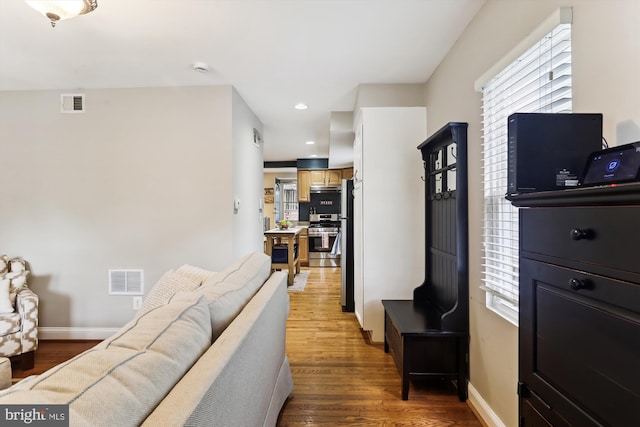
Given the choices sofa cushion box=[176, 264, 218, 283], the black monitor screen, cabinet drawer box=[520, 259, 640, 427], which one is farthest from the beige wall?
sofa cushion box=[176, 264, 218, 283]

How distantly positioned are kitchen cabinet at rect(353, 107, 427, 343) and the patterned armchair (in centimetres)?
278

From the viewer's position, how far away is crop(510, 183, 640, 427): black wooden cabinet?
0.57m

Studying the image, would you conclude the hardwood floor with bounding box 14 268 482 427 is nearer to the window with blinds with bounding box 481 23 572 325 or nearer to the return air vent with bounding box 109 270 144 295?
the return air vent with bounding box 109 270 144 295

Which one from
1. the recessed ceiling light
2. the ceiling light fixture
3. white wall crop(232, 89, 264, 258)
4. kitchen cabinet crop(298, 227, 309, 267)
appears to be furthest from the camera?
kitchen cabinet crop(298, 227, 309, 267)

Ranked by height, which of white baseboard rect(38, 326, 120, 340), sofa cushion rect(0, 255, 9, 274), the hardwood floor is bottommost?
the hardwood floor

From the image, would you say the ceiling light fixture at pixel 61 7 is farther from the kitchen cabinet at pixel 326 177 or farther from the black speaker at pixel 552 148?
the kitchen cabinet at pixel 326 177

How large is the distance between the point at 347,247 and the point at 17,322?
9.90 feet

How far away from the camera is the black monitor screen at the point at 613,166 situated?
0.72 meters

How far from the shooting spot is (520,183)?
970mm

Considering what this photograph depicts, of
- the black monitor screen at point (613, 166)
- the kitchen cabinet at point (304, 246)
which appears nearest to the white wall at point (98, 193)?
the black monitor screen at point (613, 166)

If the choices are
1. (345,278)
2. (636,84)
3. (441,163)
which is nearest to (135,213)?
(345,278)

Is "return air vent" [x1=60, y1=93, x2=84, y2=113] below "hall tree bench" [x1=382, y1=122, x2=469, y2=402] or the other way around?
the other way around

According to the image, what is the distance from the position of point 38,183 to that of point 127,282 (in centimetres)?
133

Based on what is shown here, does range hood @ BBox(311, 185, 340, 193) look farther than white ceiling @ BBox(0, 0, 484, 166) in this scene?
Yes
